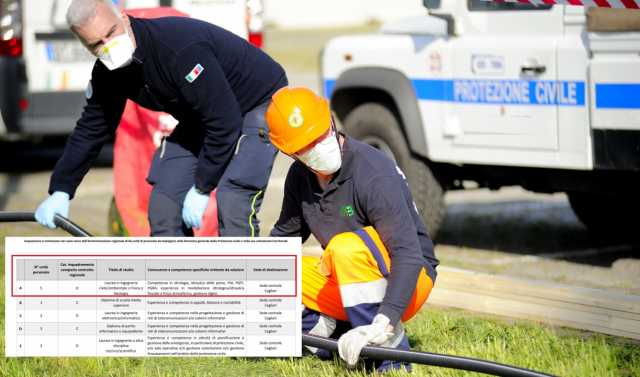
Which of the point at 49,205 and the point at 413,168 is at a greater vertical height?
the point at 49,205

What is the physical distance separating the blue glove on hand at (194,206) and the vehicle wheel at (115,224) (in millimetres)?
1763

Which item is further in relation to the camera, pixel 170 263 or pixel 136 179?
pixel 136 179

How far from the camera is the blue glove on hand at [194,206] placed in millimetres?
5516

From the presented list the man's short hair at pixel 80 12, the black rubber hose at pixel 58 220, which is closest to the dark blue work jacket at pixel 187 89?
the black rubber hose at pixel 58 220

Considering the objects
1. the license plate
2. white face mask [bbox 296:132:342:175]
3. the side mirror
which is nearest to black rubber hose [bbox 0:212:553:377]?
white face mask [bbox 296:132:342:175]

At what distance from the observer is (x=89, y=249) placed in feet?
15.5

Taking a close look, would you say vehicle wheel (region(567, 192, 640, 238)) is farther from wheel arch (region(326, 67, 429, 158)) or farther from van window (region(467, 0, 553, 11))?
van window (region(467, 0, 553, 11))

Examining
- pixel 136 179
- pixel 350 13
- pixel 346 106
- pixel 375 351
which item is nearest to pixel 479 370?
pixel 375 351

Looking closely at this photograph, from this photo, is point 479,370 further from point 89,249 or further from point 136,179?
point 136,179

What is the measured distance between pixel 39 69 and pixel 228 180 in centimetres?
607

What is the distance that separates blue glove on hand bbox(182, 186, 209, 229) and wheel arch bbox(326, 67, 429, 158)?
2.87 m

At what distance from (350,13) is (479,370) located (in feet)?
139

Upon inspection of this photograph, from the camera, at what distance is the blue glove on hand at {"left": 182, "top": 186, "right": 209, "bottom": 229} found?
5.52m

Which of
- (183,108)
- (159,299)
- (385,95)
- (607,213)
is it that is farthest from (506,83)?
(159,299)
